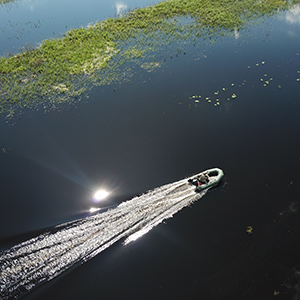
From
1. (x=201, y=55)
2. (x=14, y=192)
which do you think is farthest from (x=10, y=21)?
(x=14, y=192)

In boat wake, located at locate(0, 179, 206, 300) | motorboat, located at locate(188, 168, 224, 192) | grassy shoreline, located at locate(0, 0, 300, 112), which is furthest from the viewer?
grassy shoreline, located at locate(0, 0, 300, 112)

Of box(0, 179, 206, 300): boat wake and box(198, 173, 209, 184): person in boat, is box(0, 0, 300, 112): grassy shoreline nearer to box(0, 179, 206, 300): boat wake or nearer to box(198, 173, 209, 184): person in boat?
box(0, 179, 206, 300): boat wake

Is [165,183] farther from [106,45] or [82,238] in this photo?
[106,45]

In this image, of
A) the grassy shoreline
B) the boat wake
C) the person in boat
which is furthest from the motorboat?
the grassy shoreline

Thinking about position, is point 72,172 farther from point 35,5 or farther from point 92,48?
point 35,5

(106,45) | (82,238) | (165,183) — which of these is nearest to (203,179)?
(165,183)

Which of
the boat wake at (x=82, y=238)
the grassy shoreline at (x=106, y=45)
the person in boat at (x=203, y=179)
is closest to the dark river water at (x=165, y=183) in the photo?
the boat wake at (x=82, y=238)
